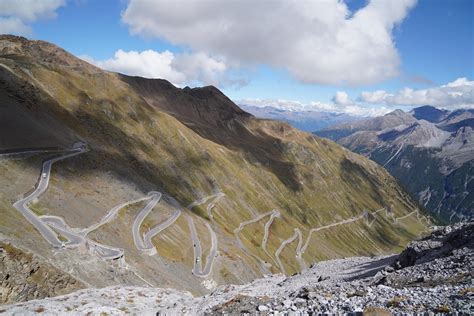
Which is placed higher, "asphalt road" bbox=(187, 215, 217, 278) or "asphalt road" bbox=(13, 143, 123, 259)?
"asphalt road" bbox=(13, 143, 123, 259)

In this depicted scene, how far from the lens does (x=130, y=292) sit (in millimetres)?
38781

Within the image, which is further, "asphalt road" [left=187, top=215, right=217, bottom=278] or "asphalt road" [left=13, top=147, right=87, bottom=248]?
"asphalt road" [left=187, top=215, right=217, bottom=278]

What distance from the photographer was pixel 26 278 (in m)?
44.7

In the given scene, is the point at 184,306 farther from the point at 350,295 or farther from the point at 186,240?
the point at 186,240

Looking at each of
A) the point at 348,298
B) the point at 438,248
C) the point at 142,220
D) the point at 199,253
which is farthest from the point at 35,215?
the point at 438,248

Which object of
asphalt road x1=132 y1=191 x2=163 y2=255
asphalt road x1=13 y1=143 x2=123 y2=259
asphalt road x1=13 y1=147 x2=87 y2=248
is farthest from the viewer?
asphalt road x1=132 y1=191 x2=163 y2=255

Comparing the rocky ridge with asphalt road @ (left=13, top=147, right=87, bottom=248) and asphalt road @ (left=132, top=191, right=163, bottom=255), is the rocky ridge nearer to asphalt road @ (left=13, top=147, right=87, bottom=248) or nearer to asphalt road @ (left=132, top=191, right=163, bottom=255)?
asphalt road @ (left=13, top=147, right=87, bottom=248)

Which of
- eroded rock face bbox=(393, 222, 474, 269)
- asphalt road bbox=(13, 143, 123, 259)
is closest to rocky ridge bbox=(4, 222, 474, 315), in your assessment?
eroded rock face bbox=(393, 222, 474, 269)

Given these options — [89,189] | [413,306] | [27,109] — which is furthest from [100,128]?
[413,306]

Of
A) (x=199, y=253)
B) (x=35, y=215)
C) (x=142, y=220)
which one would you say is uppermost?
(x=35, y=215)

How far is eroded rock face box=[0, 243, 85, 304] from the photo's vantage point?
1655 inches

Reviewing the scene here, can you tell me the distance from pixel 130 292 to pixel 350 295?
2429 centimetres

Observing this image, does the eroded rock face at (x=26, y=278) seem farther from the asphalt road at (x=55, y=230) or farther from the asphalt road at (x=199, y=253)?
the asphalt road at (x=199, y=253)

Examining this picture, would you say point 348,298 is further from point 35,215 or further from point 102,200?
point 102,200
